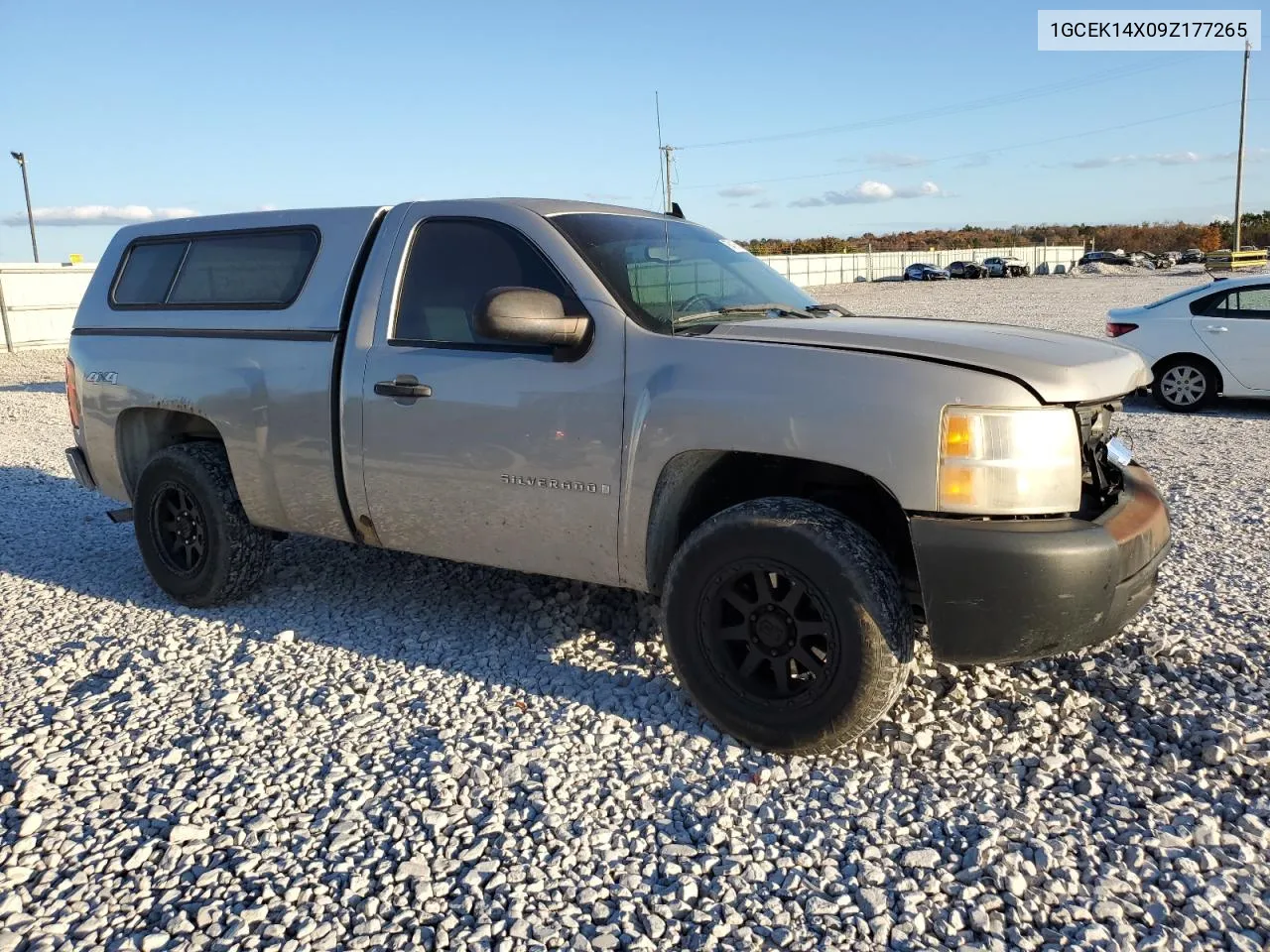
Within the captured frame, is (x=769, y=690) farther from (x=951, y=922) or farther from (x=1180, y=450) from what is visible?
(x=1180, y=450)

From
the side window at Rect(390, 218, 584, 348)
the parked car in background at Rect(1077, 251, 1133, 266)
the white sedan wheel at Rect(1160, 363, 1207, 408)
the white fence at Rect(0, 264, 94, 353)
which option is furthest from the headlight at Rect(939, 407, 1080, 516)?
the parked car in background at Rect(1077, 251, 1133, 266)

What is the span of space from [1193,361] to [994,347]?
9.29 metres

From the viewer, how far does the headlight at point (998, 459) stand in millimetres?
3021

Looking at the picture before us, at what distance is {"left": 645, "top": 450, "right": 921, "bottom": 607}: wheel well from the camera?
11.5ft

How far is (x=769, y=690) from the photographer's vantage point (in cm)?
338

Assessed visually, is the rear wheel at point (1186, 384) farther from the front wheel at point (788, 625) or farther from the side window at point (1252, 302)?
the front wheel at point (788, 625)

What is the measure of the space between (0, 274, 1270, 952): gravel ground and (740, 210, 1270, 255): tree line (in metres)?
63.9

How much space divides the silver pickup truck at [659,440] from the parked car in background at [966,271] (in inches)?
2429

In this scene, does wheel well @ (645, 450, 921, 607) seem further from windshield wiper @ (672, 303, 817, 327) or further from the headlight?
windshield wiper @ (672, 303, 817, 327)

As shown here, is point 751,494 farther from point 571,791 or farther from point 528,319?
point 571,791

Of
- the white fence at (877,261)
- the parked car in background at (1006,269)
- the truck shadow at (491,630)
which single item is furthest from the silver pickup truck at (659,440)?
the parked car in background at (1006,269)

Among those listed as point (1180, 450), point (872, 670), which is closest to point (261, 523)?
point (872, 670)

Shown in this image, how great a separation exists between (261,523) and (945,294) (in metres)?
40.6

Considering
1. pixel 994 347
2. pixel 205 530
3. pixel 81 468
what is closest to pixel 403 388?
pixel 205 530
